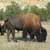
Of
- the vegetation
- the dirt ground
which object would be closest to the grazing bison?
the dirt ground

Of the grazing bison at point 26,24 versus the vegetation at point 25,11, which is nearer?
the grazing bison at point 26,24

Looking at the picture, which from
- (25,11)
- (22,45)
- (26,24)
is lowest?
(25,11)

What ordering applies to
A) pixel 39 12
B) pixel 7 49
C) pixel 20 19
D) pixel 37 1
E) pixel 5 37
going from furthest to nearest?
pixel 37 1
pixel 39 12
pixel 5 37
pixel 20 19
pixel 7 49

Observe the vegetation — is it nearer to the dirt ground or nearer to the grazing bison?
the dirt ground

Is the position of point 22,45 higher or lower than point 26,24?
lower

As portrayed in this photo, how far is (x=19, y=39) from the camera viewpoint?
55.7 feet

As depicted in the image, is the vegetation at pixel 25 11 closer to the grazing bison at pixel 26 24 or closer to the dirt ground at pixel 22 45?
the dirt ground at pixel 22 45

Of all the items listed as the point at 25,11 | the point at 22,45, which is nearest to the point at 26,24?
the point at 22,45

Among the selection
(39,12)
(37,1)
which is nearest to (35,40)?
(39,12)

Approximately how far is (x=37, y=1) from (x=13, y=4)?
113 inches

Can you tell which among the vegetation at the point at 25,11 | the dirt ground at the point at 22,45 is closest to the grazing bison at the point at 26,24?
the dirt ground at the point at 22,45

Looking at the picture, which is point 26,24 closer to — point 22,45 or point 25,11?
point 22,45

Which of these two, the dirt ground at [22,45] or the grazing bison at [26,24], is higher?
the grazing bison at [26,24]

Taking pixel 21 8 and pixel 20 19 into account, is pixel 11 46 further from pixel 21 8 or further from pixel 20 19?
pixel 21 8
